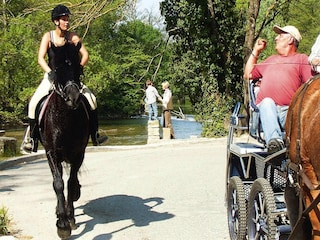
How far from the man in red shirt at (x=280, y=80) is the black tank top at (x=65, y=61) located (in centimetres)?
231

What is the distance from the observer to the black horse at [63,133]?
6844 mm

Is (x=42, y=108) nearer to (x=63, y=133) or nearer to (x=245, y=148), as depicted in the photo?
(x=63, y=133)

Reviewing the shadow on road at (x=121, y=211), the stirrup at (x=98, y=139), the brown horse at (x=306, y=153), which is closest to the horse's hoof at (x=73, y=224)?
the shadow on road at (x=121, y=211)

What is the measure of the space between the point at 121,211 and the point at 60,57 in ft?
9.58

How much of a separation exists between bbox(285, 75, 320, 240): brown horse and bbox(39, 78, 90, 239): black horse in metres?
3.14

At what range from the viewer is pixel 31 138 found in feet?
26.4

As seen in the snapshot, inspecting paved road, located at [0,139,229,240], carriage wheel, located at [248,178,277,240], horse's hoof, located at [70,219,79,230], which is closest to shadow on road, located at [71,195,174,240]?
paved road, located at [0,139,229,240]

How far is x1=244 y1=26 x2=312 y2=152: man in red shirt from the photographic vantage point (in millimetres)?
5711

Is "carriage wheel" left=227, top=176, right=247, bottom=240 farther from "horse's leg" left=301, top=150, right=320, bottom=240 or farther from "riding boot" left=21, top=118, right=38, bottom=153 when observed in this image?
"riding boot" left=21, top=118, right=38, bottom=153

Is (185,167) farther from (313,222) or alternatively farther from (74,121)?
(313,222)

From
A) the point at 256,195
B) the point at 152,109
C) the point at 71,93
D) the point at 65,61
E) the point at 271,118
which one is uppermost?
the point at 65,61

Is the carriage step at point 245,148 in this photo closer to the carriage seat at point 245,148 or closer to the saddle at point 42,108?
the carriage seat at point 245,148

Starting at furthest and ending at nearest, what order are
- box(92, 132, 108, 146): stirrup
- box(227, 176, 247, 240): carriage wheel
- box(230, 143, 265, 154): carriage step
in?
1. box(92, 132, 108, 146): stirrup
2. box(230, 143, 265, 154): carriage step
3. box(227, 176, 247, 240): carriage wheel

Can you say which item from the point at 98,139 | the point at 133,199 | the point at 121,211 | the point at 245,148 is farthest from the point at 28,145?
the point at 245,148
